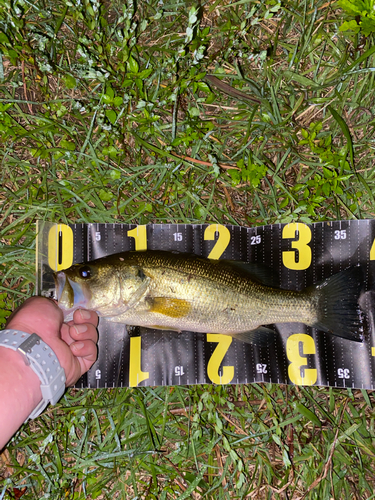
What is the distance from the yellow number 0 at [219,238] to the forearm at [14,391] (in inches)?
63.9

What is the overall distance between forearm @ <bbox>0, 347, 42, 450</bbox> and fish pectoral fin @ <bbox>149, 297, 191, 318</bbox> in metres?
0.93

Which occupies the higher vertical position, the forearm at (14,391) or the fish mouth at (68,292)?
the fish mouth at (68,292)

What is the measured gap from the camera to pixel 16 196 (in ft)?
10.4

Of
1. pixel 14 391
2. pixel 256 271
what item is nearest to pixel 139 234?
pixel 256 271

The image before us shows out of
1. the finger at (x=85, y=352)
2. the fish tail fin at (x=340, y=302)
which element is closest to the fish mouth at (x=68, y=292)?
the finger at (x=85, y=352)

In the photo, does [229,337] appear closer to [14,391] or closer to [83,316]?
[83,316]

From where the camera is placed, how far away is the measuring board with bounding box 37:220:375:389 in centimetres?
294

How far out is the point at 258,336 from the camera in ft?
9.56

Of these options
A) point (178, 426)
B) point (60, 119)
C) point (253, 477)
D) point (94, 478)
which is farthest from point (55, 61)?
point (253, 477)

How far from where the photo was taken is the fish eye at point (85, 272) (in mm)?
2631

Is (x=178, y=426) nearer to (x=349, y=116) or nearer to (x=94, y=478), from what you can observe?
(x=94, y=478)

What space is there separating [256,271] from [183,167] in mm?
1096

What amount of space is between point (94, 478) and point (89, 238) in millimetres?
2014

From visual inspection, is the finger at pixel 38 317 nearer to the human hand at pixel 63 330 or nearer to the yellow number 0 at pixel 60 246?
the human hand at pixel 63 330
